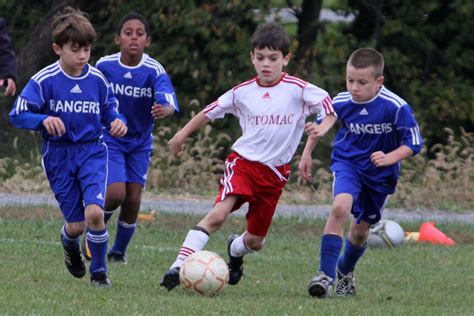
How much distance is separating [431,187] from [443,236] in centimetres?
368

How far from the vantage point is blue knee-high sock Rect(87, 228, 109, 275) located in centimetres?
812

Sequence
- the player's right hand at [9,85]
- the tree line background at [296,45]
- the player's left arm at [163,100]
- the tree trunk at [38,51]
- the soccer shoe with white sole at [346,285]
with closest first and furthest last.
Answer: the soccer shoe with white sole at [346,285] < the player's left arm at [163,100] < the player's right hand at [9,85] < the tree line background at [296,45] < the tree trunk at [38,51]

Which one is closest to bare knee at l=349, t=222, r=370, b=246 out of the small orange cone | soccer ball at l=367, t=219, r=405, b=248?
Answer: soccer ball at l=367, t=219, r=405, b=248

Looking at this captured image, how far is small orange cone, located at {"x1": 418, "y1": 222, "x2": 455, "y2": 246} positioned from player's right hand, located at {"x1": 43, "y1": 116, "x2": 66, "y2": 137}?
6111 mm

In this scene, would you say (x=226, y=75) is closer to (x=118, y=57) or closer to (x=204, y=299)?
(x=118, y=57)

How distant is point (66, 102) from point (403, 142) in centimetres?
226

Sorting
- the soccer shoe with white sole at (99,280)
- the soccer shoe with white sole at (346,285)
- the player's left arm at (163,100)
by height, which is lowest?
the soccer shoe with white sole at (346,285)

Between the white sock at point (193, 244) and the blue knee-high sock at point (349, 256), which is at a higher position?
the white sock at point (193, 244)

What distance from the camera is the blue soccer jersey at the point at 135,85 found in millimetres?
9742

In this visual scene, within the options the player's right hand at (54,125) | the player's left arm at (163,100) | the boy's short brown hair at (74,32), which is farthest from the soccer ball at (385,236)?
the player's right hand at (54,125)

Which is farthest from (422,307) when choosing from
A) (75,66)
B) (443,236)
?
(443,236)

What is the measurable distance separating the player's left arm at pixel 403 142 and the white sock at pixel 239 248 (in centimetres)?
131

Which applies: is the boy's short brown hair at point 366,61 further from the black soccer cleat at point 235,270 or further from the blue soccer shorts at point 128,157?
the blue soccer shorts at point 128,157

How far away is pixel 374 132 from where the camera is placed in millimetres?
8375
